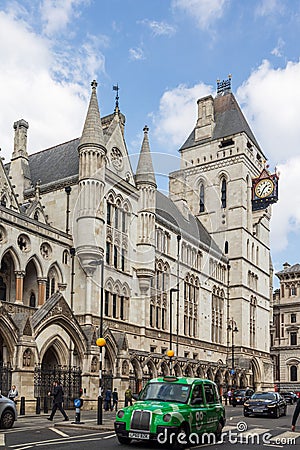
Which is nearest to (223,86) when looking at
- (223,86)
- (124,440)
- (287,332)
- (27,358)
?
(223,86)

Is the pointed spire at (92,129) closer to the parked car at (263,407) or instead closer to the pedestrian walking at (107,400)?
the pedestrian walking at (107,400)

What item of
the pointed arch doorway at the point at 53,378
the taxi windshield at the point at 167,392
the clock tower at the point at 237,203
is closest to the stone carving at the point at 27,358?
the pointed arch doorway at the point at 53,378

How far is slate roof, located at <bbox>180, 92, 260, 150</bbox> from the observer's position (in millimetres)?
73438

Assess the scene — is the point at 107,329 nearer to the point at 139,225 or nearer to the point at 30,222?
the point at 30,222

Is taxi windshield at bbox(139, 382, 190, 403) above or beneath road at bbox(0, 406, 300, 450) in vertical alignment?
above

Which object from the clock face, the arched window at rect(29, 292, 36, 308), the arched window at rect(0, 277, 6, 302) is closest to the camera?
the arched window at rect(0, 277, 6, 302)

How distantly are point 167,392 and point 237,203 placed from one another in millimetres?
55105

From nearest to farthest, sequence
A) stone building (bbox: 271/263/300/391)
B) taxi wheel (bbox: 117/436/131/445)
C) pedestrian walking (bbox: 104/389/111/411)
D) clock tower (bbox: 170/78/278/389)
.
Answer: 1. taxi wheel (bbox: 117/436/131/445)
2. pedestrian walking (bbox: 104/389/111/411)
3. clock tower (bbox: 170/78/278/389)
4. stone building (bbox: 271/263/300/391)

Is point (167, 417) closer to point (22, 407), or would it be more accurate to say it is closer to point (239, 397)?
point (22, 407)

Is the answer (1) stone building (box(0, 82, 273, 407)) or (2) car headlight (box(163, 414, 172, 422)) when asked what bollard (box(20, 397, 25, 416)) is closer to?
(1) stone building (box(0, 82, 273, 407))

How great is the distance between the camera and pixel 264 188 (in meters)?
71.5

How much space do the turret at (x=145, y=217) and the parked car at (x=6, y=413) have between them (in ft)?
88.8

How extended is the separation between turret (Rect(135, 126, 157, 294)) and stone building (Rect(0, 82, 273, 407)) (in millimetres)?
87

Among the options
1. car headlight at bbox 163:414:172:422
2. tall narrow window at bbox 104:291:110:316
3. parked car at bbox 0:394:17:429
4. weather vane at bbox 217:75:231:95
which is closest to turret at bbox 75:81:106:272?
tall narrow window at bbox 104:291:110:316
